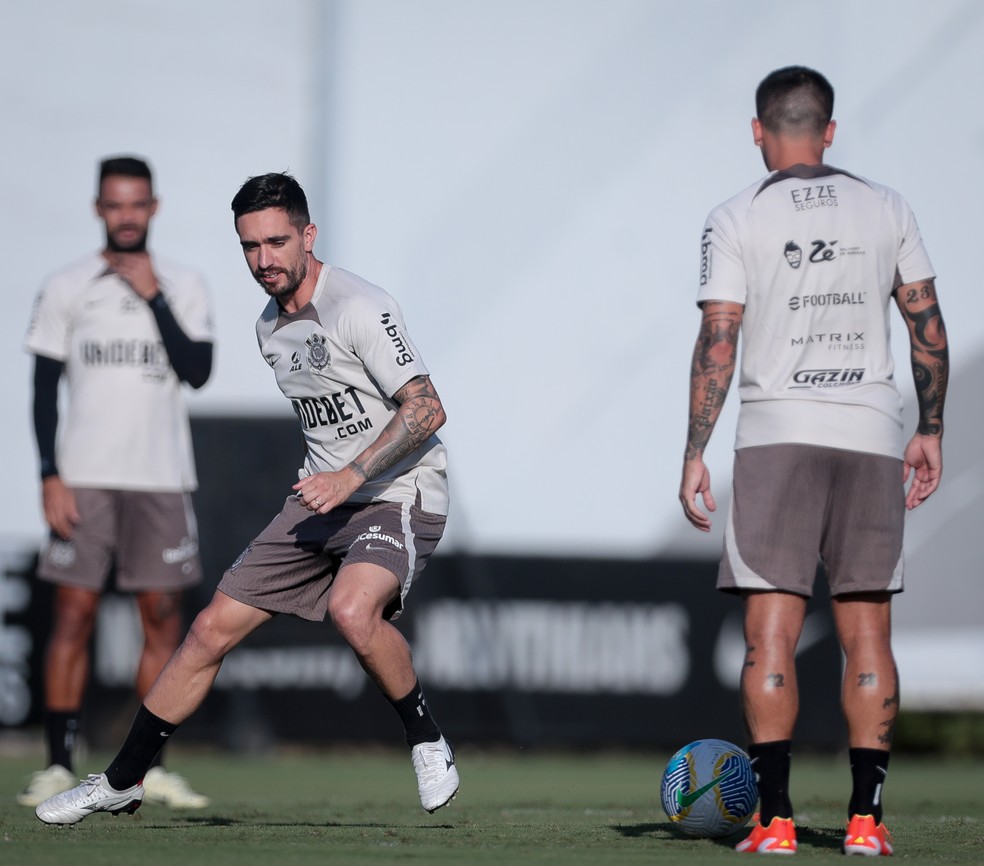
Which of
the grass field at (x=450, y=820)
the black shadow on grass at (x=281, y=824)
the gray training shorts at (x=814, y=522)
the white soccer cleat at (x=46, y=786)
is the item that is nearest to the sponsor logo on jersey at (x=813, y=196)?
the gray training shorts at (x=814, y=522)

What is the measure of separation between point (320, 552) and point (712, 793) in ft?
4.97

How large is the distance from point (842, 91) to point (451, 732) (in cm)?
485

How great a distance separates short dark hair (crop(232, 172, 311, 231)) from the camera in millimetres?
5246

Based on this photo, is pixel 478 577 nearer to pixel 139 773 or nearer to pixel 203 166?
pixel 203 166

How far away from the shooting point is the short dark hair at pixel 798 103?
4.93m

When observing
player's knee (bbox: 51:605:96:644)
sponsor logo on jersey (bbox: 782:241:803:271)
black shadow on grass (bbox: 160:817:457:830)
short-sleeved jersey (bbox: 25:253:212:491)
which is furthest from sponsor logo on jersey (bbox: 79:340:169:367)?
sponsor logo on jersey (bbox: 782:241:803:271)

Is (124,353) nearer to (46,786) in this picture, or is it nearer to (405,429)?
(46,786)

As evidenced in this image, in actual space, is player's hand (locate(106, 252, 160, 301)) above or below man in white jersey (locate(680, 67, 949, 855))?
above

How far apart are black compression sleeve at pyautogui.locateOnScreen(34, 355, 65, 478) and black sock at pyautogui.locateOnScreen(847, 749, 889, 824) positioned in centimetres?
405

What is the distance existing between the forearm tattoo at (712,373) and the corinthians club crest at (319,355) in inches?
48.3

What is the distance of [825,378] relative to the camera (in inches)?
190

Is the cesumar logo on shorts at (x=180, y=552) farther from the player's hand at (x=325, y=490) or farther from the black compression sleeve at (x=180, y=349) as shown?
the player's hand at (x=325, y=490)

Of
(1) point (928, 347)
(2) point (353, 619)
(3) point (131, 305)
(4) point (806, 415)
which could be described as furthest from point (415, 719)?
(3) point (131, 305)

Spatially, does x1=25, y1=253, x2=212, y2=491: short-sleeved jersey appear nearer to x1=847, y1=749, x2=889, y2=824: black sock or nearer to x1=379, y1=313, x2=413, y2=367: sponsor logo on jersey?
x1=379, y1=313, x2=413, y2=367: sponsor logo on jersey
